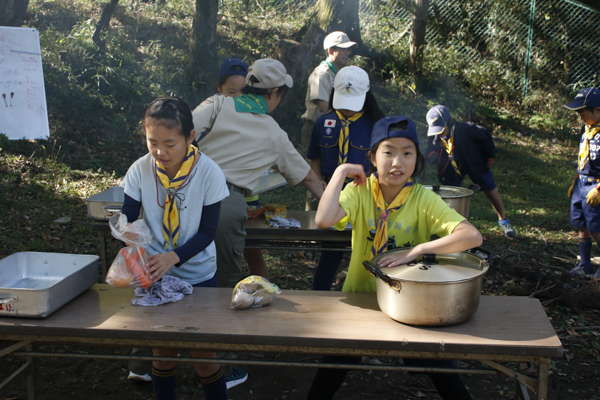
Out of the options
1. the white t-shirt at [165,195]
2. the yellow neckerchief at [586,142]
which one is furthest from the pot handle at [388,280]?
the yellow neckerchief at [586,142]

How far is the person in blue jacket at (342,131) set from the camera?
3711mm

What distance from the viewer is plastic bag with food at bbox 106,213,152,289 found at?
2.11 metres

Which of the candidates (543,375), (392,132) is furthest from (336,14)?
(543,375)

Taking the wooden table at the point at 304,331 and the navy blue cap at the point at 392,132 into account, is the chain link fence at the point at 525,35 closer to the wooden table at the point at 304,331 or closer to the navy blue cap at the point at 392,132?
the navy blue cap at the point at 392,132

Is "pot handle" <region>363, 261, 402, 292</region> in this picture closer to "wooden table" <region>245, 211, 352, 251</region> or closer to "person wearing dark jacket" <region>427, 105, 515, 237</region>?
"wooden table" <region>245, 211, 352, 251</region>

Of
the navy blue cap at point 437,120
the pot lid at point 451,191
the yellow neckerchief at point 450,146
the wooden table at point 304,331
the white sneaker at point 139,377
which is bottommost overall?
the white sneaker at point 139,377

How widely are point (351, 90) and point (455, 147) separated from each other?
2018mm

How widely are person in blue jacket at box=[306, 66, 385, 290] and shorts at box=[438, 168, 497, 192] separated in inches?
60.1

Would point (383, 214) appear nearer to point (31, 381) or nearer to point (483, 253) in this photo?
point (483, 253)

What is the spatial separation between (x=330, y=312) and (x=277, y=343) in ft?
1.17

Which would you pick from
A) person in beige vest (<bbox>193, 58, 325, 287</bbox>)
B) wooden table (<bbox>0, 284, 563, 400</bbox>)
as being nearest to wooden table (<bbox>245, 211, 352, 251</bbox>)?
person in beige vest (<bbox>193, 58, 325, 287</bbox>)

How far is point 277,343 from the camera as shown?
198 cm

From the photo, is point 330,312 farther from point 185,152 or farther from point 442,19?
point 442,19

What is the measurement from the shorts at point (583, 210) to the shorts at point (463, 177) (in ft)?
3.04
